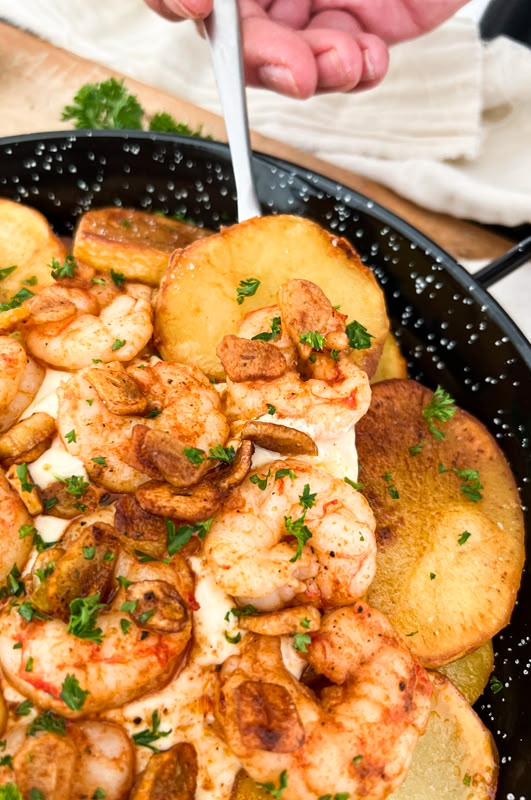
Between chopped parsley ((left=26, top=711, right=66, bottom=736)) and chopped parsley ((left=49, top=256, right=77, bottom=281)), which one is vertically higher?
chopped parsley ((left=49, top=256, right=77, bottom=281))

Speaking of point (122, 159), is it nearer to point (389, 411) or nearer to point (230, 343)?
point (230, 343)

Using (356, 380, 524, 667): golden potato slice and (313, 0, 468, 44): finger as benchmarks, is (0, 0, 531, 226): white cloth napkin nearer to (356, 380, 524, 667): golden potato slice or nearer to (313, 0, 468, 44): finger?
(313, 0, 468, 44): finger

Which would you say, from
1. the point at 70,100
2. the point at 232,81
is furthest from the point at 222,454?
the point at 70,100

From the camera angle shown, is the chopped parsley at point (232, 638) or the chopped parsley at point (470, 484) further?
the chopped parsley at point (470, 484)

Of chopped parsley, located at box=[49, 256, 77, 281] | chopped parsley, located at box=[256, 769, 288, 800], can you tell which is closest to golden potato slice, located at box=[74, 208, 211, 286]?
chopped parsley, located at box=[49, 256, 77, 281]

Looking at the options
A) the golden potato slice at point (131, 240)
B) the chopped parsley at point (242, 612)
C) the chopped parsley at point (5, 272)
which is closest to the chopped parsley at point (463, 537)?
the chopped parsley at point (242, 612)

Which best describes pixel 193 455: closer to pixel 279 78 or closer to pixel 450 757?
pixel 450 757

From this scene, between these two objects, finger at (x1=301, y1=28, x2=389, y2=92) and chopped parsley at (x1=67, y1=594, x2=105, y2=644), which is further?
finger at (x1=301, y1=28, x2=389, y2=92)

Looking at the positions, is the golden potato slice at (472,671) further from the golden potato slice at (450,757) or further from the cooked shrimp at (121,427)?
the cooked shrimp at (121,427)
